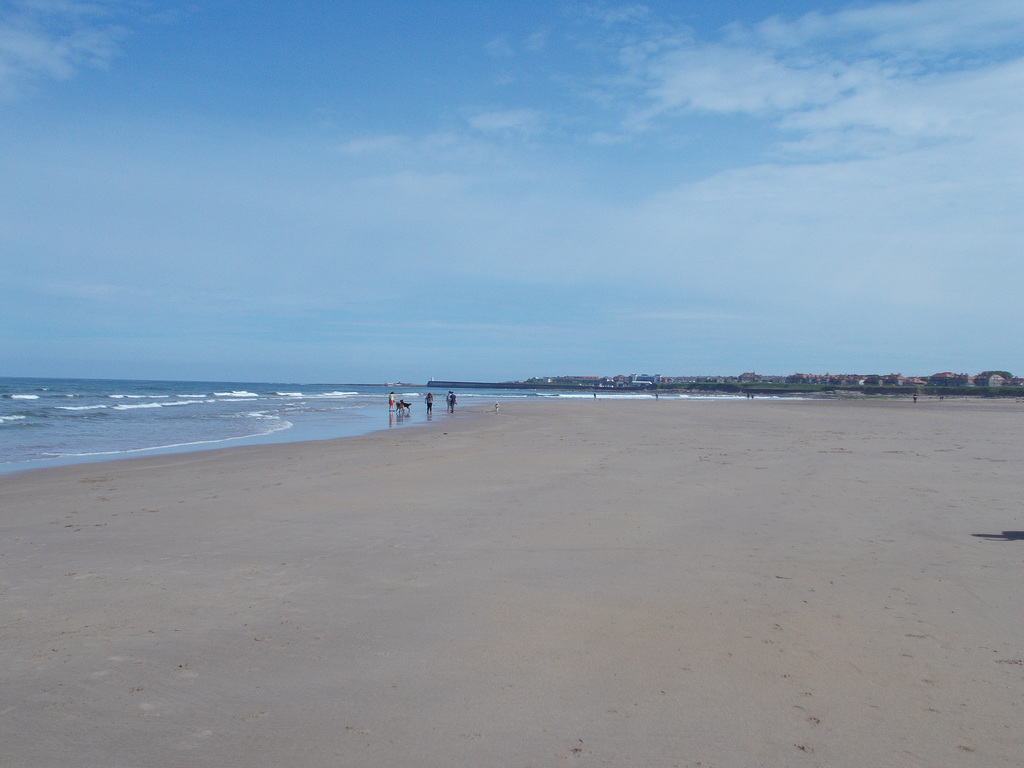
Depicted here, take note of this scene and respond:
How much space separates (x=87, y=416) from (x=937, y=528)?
3519 cm

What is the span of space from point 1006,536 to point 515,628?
19.5ft

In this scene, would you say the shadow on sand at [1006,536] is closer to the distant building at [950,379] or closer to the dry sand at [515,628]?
the dry sand at [515,628]

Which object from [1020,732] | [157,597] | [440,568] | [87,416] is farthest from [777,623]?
[87,416]

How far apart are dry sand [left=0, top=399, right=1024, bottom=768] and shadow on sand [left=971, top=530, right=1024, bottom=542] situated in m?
0.05

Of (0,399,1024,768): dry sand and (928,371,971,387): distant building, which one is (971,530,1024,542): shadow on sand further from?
(928,371,971,387): distant building

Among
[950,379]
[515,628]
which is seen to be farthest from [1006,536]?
[950,379]

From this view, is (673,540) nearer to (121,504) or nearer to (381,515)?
(381,515)

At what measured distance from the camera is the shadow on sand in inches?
286

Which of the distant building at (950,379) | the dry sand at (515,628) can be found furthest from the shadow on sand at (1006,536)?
the distant building at (950,379)

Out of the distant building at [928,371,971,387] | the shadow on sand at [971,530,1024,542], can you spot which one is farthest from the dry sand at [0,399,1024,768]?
the distant building at [928,371,971,387]

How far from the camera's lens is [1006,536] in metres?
7.41

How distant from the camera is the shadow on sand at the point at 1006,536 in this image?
7277 mm

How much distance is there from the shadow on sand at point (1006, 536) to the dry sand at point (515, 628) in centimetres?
5

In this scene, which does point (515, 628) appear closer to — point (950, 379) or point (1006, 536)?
point (1006, 536)
